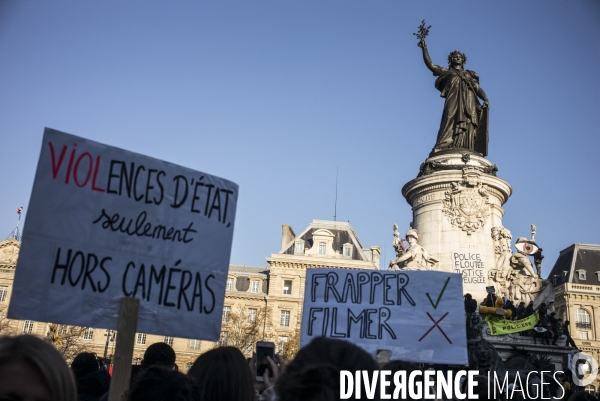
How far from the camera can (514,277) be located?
14695 millimetres

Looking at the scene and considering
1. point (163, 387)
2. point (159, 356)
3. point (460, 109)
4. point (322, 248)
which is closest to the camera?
point (163, 387)

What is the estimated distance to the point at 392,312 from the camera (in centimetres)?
730

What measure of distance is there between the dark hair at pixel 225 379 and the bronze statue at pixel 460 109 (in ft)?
49.5

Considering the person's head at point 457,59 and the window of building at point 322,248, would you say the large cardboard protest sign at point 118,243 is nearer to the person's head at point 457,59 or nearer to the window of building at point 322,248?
the person's head at point 457,59

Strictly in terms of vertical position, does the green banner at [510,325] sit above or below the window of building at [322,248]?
below

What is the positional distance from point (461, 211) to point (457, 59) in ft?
18.4

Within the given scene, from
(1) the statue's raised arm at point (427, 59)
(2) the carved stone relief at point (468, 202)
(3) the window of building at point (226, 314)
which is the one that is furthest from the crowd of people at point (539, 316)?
(3) the window of building at point (226, 314)

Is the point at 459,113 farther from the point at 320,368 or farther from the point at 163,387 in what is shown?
the point at 320,368

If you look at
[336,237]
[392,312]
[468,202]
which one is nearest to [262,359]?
[392,312]

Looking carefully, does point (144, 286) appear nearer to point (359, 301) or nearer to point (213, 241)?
point (213, 241)

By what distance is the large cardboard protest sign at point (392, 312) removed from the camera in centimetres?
719

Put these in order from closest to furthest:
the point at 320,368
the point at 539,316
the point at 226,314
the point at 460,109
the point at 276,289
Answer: the point at 320,368 < the point at 539,316 < the point at 460,109 < the point at 226,314 < the point at 276,289

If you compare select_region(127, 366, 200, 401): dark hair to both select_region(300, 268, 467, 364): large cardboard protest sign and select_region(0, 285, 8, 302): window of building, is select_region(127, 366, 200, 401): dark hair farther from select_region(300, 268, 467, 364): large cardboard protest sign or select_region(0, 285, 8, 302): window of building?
select_region(0, 285, 8, 302): window of building

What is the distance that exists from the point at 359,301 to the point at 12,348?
213 inches
